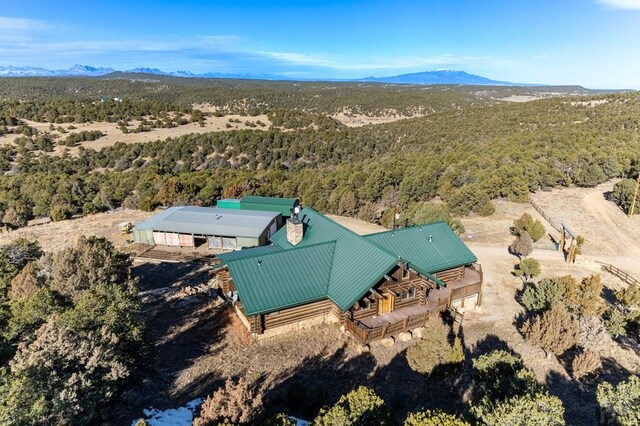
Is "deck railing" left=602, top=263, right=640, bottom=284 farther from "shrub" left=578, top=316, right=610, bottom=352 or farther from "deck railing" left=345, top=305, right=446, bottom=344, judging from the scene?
"deck railing" left=345, top=305, right=446, bottom=344

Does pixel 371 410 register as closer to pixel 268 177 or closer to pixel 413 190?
pixel 413 190

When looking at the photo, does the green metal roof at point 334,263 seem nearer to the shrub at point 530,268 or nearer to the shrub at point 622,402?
the shrub at point 530,268

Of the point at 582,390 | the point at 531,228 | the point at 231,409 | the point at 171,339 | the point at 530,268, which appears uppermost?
the point at 231,409

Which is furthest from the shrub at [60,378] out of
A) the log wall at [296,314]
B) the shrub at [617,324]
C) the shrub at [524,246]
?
the shrub at [524,246]

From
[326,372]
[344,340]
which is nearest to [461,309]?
[344,340]

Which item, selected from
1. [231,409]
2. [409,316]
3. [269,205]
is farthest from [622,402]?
[269,205]

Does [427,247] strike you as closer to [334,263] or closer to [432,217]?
[334,263]

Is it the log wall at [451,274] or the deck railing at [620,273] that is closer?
the log wall at [451,274]
